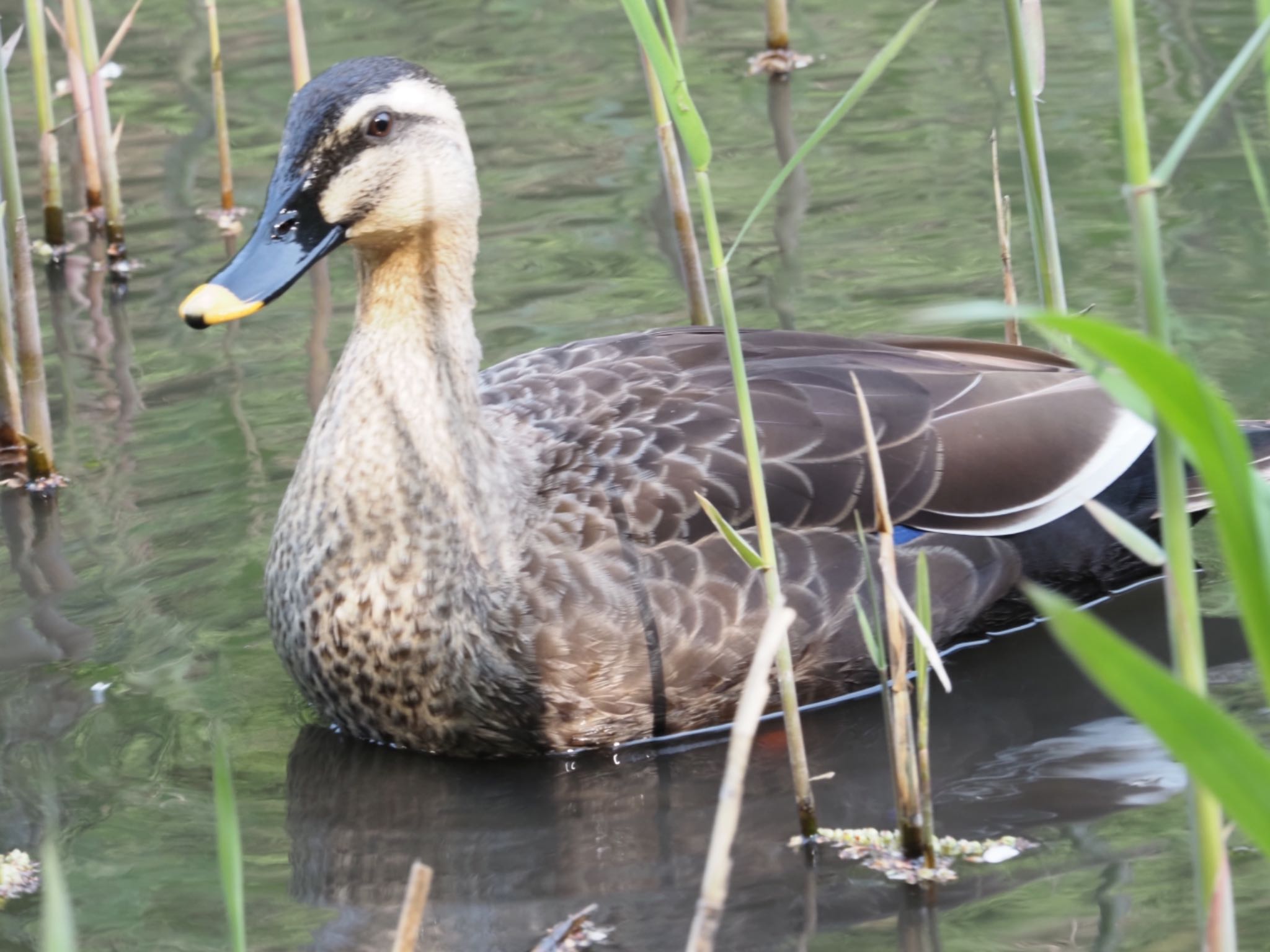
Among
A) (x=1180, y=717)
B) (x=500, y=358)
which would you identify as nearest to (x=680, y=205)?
(x=500, y=358)

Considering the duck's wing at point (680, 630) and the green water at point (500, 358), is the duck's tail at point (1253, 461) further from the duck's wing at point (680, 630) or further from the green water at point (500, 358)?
the duck's wing at point (680, 630)

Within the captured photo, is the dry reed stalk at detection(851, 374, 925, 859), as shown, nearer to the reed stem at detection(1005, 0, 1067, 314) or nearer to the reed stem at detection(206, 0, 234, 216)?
the reed stem at detection(1005, 0, 1067, 314)

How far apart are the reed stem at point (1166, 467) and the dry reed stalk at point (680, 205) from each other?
329 centimetres

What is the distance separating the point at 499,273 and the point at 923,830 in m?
3.97

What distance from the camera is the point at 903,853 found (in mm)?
3744

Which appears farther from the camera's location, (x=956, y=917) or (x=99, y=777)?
(x=99, y=777)

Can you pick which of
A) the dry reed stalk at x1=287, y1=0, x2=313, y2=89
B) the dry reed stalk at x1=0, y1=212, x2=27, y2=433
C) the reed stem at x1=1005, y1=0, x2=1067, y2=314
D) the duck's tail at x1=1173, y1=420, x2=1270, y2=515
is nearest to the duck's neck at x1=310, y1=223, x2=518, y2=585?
the reed stem at x1=1005, y1=0, x2=1067, y2=314

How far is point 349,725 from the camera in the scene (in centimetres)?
459

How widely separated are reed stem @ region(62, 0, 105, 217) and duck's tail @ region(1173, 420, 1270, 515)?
4460 mm

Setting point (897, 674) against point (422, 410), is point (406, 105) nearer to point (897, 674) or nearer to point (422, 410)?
point (422, 410)

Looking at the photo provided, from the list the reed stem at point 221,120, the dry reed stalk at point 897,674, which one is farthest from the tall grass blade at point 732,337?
the reed stem at point 221,120

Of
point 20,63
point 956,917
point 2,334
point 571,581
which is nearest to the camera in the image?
point 956,917

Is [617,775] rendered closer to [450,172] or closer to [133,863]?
[133,863]

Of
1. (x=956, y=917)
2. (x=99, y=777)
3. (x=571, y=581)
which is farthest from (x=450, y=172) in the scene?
(x=956, y=917)
